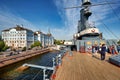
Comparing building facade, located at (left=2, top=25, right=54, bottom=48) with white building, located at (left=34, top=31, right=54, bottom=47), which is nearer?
building facade, located at (left=2, top=25, right=54, bottom=48)

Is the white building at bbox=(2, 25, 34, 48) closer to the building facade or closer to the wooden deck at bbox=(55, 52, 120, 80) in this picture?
the building facade

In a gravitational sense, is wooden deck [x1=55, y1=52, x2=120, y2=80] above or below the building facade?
below

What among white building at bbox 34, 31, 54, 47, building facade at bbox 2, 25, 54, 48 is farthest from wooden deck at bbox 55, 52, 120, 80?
white building at bbox 34, 31, 54, 47

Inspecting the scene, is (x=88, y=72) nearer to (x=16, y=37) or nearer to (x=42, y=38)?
(x=16, y=37)

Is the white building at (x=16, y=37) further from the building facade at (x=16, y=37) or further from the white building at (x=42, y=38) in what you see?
the white building at (x=42, y=38)

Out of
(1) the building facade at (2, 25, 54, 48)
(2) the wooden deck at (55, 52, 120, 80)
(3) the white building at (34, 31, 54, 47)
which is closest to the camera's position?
(2) the wooden deck at (55, 52, 120, 80)

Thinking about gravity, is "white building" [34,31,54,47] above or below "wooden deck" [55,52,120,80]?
above

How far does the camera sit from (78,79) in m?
6.28

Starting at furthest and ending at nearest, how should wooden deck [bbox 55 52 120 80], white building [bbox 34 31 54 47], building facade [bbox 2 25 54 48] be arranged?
white building [bbox 34 31 54 47], building facade [bbox 2 25 54 48], wooden deck [bbox 55 52 120 80]

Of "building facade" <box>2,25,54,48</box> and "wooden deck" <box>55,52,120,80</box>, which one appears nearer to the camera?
"wooden deck" <box>55,52,120,80</box>

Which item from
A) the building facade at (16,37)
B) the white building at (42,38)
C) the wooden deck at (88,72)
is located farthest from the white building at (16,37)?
the wooden deck at (88,72)

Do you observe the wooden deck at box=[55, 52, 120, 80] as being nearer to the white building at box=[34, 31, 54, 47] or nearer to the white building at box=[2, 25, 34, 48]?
the white building at box=[2, 25, 34, 48]

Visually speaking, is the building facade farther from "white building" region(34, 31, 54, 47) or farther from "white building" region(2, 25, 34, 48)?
"white building" region(34, 31, 54, 47)

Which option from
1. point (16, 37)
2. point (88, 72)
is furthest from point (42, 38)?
point (88, 72)
